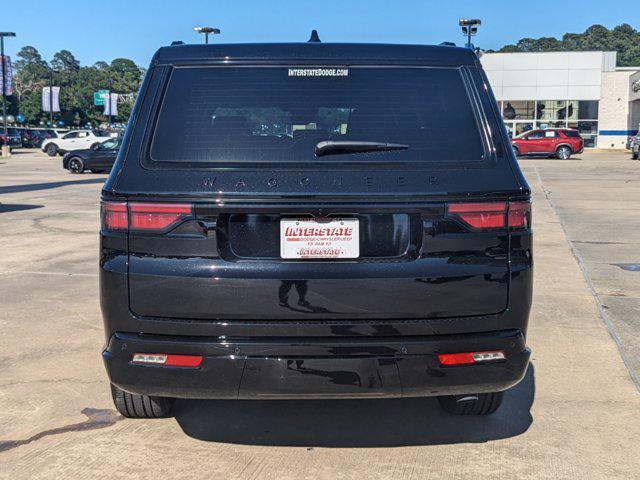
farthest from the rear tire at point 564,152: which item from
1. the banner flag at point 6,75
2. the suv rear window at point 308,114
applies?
the suv rear window at point 308,114

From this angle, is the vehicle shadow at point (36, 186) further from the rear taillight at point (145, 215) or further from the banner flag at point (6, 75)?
the banner flag at point (6, 75)

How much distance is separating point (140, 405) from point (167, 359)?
3.32ft

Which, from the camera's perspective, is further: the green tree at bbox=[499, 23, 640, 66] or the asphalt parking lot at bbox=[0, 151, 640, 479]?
the green tree at bbox=[499, 23, 640, 66]

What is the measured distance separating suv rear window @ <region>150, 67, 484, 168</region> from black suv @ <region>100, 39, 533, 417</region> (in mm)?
12

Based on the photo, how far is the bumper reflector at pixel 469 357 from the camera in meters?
3.24

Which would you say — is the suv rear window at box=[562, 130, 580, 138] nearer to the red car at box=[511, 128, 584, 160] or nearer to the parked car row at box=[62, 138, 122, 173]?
the red car at box=[511, 128, 584, 160]

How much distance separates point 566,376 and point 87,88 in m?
128

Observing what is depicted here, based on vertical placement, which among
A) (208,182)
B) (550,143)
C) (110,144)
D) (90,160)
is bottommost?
(90,160)

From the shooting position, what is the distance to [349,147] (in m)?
3.33

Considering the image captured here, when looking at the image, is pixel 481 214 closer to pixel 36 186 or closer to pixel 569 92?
pixel 36 186

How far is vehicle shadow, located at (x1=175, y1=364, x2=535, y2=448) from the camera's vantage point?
13.0 feet

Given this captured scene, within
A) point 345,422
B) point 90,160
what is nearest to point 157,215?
point 345,422

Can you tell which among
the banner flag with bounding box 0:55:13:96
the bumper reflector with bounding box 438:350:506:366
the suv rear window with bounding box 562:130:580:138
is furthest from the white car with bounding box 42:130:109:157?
the bumper reflector with bounding box 438:350:506:366

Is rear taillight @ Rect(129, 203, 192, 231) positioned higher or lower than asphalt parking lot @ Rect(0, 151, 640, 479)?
higher
